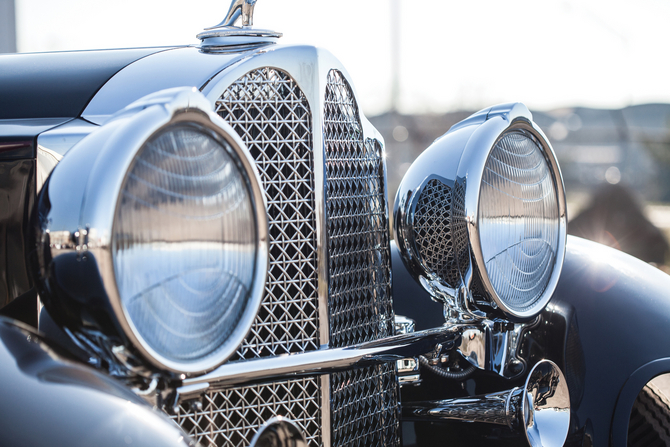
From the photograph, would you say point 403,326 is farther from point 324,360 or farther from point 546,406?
point 324,360

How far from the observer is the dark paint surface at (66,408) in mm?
850

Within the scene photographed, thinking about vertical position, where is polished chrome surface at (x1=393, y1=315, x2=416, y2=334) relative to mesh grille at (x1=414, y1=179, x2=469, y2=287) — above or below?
below

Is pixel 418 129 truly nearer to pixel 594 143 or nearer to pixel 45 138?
pixel 594 143

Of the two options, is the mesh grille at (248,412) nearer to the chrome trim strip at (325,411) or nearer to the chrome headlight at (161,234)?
the chrome trim strip at (325,411)

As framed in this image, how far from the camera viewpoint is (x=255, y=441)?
3.65 ft

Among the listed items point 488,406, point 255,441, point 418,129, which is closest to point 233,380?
point 255,441

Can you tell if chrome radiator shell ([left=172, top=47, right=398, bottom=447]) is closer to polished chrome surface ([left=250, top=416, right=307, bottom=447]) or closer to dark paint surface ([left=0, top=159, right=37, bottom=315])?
polished chrome surface ([left=250, top=416, right=307, bottom=447])

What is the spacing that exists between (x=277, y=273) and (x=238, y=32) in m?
0.59

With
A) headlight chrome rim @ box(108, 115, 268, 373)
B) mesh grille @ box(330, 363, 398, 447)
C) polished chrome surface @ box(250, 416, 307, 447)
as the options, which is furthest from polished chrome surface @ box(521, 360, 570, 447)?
headlight chrome rim @ box(108, 115, 268, 373)

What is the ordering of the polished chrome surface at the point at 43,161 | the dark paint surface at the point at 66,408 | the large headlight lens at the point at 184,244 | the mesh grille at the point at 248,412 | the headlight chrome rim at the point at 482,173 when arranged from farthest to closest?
the headlight chrome rim at the point at 482,173, the mesh grille at the point at 248,412, the polished chrome surface at the point at 43,161, the large headlight lens at the point at 184,244, the dark paint surface at the point at 66,408

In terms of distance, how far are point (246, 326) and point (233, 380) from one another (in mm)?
176

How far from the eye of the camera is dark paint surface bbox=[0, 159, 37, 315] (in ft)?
4.12

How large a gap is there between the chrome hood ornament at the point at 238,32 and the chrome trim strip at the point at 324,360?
0.74 meters

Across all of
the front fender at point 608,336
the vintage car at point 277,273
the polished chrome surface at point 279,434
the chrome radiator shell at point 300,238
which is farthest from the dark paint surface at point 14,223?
the front fender at point 608,336
